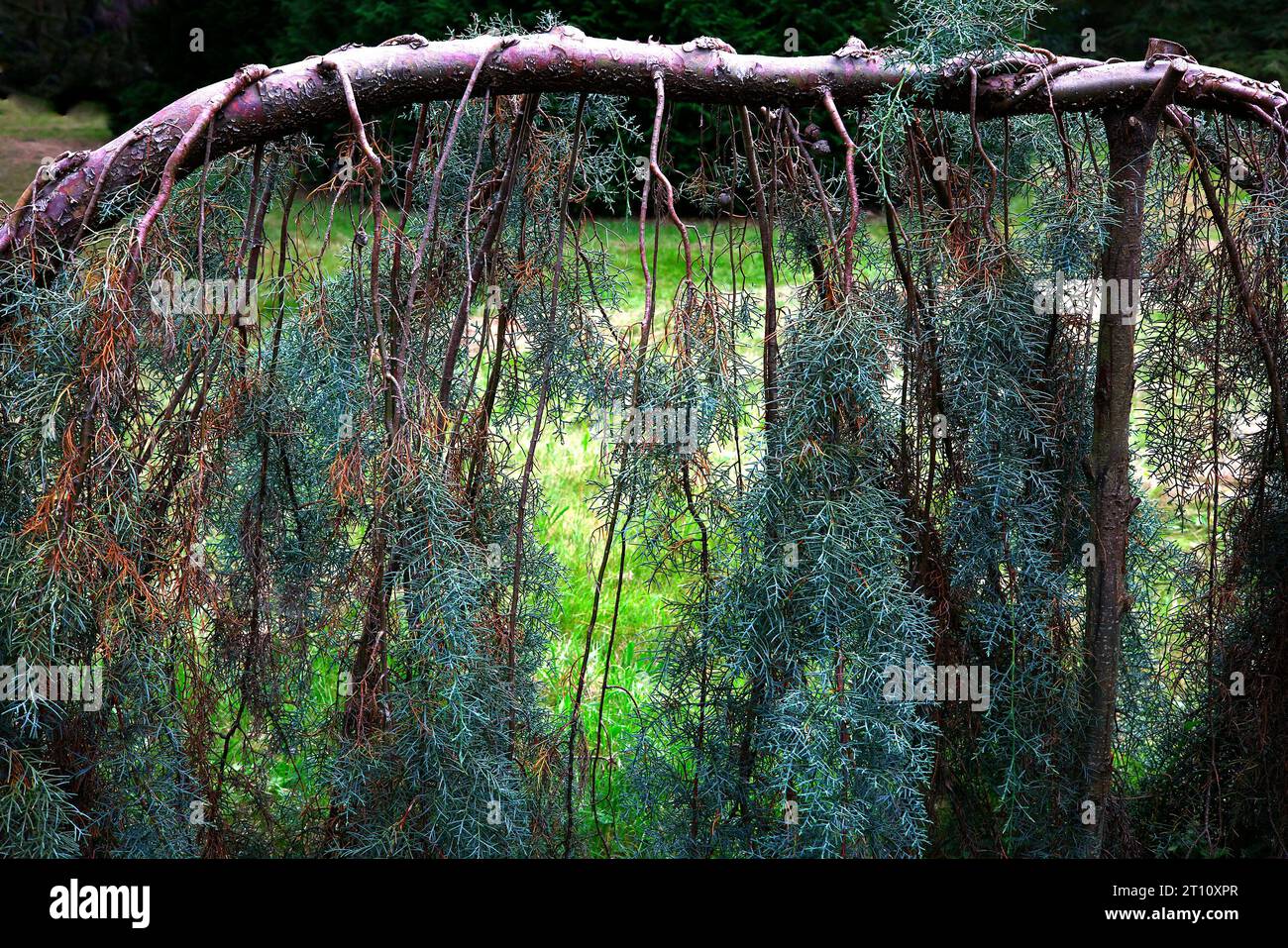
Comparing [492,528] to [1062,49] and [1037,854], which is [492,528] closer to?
[1037,854]

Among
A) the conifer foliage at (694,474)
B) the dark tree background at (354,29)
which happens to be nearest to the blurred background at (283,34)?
the dark tree background at (354,29)

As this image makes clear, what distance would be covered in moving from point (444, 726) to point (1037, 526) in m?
1.29

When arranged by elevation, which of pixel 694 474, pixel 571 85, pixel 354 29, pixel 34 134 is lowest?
pixel 694 474

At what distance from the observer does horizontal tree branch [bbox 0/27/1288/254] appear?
2336 mm

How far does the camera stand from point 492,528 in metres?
2.82

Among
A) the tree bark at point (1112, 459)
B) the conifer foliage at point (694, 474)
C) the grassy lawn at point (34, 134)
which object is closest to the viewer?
the conifer foliage at point (694, 474)

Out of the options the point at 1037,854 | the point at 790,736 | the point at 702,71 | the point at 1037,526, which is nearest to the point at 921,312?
the point at 1037,526

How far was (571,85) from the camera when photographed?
99.0 inches

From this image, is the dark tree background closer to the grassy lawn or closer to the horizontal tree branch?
the grassy lawn

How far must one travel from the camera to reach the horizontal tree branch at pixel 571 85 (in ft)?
7.66

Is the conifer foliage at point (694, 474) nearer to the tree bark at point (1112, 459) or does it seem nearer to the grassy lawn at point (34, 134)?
the tree bark at point (1112, 459)

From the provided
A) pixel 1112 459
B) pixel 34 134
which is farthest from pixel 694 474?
pixel 34 134

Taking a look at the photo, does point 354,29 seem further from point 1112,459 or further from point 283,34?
point 1112,459

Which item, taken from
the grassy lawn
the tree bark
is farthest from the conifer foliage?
the grassy lawn
